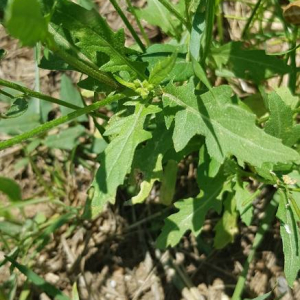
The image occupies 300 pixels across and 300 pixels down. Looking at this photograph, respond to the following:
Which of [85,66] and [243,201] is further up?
[85,66]

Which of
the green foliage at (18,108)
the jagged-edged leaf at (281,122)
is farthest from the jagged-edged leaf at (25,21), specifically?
Result: the jagged-edged leaf at (281,122)

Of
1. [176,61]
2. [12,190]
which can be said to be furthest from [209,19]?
[12,190]

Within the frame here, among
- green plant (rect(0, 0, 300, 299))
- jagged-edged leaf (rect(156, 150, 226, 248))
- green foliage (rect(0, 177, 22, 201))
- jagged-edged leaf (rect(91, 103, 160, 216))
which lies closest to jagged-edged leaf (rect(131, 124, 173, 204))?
green plant (rect(0, 0, 300, 299))

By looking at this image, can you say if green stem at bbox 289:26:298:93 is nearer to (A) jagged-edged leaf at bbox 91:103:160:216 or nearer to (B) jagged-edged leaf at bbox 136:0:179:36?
(B) jagged-edged leaf at bbox 136:0:179:36

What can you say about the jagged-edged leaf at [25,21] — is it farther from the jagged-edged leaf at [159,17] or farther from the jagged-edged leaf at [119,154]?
the jagged-edged leaf at [159,17]

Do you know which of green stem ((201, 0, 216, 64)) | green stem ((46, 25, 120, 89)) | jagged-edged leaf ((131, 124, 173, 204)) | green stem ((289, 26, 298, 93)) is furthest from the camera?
green stem ((289, 26, 298, 93))

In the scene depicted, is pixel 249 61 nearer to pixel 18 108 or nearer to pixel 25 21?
pixel 18 108

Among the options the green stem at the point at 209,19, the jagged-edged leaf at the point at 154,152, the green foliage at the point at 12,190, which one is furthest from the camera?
the jagged-edged leaf at the point at 154,152
